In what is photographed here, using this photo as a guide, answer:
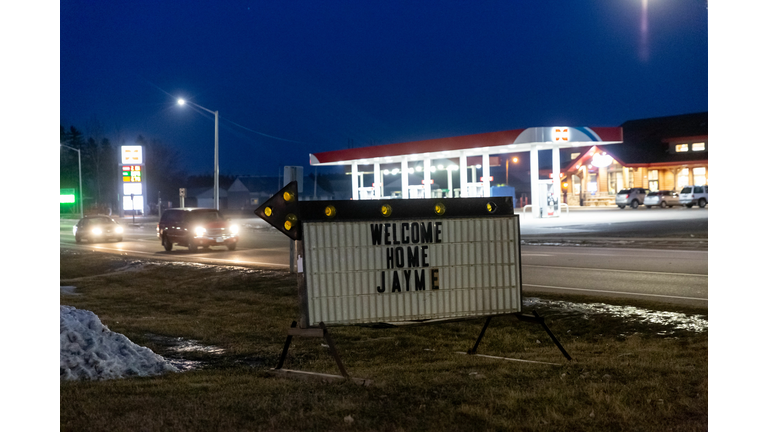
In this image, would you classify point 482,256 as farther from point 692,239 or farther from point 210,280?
point 692,239

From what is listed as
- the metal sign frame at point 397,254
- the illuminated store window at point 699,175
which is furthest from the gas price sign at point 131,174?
the metal sign frame at point 397,254

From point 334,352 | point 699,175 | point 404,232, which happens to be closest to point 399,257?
point 404,232

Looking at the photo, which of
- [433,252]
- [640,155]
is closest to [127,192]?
[640,155]

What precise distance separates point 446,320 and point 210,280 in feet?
33.9

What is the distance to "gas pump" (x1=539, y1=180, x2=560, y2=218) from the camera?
45969mm

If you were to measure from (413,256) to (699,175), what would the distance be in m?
66.8

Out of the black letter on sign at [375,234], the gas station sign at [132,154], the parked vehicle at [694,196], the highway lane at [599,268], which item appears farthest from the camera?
the gas station sign at [132,154]

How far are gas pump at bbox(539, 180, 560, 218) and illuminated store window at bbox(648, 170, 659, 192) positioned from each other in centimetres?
2855

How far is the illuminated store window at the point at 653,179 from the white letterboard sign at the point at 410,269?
68.1 m

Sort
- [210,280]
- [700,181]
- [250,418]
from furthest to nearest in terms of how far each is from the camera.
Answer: [700,181] → [210,280] → [250,418]

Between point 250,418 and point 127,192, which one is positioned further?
point 127,192

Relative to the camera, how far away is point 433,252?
24.4 feet

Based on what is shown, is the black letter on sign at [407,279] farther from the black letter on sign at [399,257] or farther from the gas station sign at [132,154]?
the gas station sign at [132,154]

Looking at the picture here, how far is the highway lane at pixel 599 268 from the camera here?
13468 mm
